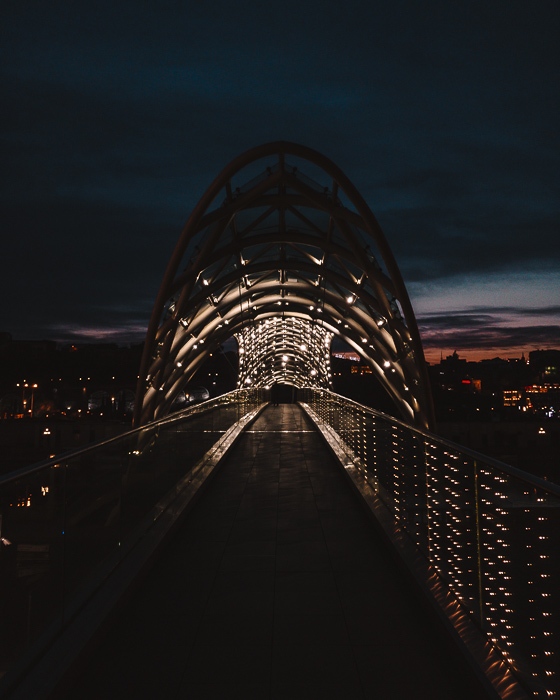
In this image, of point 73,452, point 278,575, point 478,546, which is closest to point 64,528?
point 73,452

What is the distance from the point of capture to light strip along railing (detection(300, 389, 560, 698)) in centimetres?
297

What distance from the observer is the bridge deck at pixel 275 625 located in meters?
3.70

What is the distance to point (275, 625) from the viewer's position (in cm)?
454

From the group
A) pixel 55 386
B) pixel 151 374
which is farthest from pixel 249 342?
pixel 55 386

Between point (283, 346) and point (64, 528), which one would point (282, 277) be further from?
point (283, 346)

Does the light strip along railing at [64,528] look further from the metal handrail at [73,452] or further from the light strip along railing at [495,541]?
the light strip along railing at [495,541]

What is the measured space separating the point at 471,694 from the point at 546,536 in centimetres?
118

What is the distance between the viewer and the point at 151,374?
31922mm

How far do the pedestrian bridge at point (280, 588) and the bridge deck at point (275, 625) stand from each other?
15 millimetres

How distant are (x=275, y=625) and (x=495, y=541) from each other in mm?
1711

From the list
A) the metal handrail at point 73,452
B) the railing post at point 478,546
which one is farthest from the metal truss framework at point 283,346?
the railing post at point 478,546

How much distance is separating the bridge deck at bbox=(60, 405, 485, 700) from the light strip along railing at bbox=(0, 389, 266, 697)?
0.38 meters

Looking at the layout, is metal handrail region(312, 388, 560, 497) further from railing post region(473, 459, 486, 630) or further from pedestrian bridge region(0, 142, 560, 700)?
railing post region(473, 459, 486, 630)

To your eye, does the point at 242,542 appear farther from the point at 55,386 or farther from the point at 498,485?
the point at 55,386
